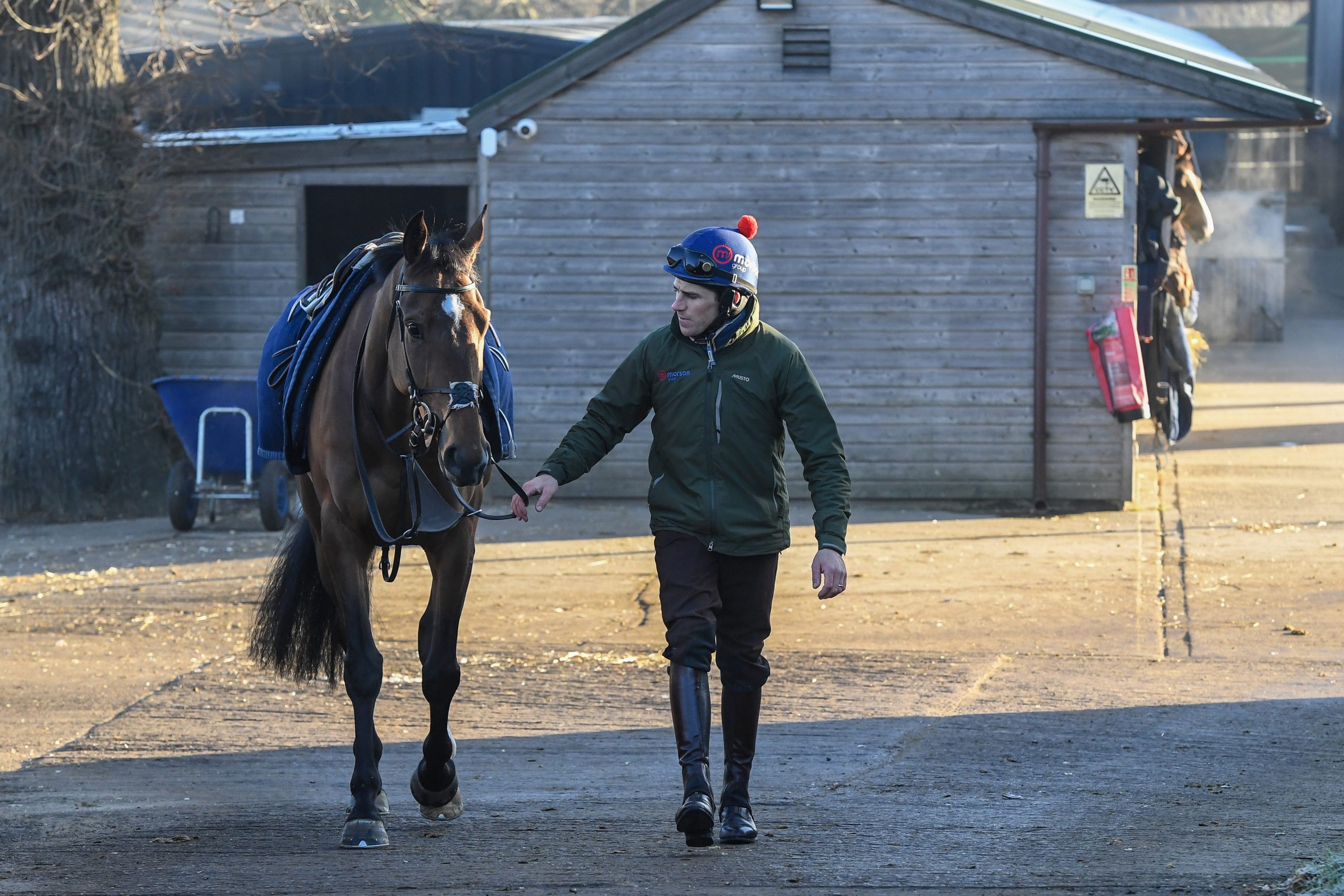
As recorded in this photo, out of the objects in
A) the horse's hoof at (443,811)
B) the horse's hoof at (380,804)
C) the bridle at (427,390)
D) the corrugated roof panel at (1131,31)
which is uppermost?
the corrugated roof panel at (1131,31)

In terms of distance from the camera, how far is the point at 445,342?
15.2ft

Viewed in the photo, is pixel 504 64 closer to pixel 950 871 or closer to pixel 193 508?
pixel 193 508

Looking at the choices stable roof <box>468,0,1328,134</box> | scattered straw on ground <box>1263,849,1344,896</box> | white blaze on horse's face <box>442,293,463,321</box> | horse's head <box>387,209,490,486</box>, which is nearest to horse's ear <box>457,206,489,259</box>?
horse's head <box>387,209,490,486</box>

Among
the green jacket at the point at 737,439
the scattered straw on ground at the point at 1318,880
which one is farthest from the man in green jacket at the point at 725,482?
the scattered straw on ground at the point at 1318,880

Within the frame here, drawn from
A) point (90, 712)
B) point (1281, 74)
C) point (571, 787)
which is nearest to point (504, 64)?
point (90, 712)

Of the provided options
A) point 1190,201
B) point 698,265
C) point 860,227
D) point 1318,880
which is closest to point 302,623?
point 698,265

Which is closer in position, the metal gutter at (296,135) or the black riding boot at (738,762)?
the black riding boot at (738,762)

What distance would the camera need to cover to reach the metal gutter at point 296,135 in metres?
12.6

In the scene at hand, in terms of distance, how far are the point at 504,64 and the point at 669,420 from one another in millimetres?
14615

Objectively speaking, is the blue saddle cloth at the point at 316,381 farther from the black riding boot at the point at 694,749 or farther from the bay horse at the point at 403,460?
the black riding boot at the point at 694,749

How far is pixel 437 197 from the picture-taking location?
15.9 m

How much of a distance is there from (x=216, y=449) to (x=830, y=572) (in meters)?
7.81

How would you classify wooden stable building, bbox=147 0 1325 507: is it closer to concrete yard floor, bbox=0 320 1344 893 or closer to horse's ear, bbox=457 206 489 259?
concrete yard floor, bbox=0 320 1344 893

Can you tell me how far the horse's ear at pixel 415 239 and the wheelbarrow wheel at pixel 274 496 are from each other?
6578mm
